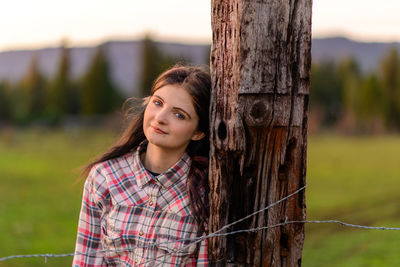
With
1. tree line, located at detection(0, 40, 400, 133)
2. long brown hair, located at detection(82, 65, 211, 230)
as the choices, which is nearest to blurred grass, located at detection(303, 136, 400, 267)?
long brown hair, located at detection(82, 65, 211, 230)

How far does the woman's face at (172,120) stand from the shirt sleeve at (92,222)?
365mm

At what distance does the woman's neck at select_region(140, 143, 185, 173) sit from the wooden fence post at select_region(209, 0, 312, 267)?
1.19 ft

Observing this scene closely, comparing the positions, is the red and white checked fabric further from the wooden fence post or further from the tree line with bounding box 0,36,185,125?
the tree line with bounding box 0,36,185,125

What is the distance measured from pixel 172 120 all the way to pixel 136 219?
1.65 feet

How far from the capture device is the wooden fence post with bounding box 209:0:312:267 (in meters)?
1.92

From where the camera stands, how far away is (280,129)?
198 centimetres

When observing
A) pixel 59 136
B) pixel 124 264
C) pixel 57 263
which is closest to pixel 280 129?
pixel 124 264

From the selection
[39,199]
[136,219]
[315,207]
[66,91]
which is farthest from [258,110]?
[66,91]

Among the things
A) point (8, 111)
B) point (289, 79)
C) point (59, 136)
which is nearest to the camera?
point (289, 79)

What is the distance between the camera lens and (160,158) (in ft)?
8.00

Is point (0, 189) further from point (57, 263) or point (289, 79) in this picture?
point (289, 79)

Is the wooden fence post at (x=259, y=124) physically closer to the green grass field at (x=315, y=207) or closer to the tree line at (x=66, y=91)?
the green grass field at (x=315, y=207)

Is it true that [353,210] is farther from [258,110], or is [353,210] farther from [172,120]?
[258,110]

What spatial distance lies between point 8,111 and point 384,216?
157 ft
